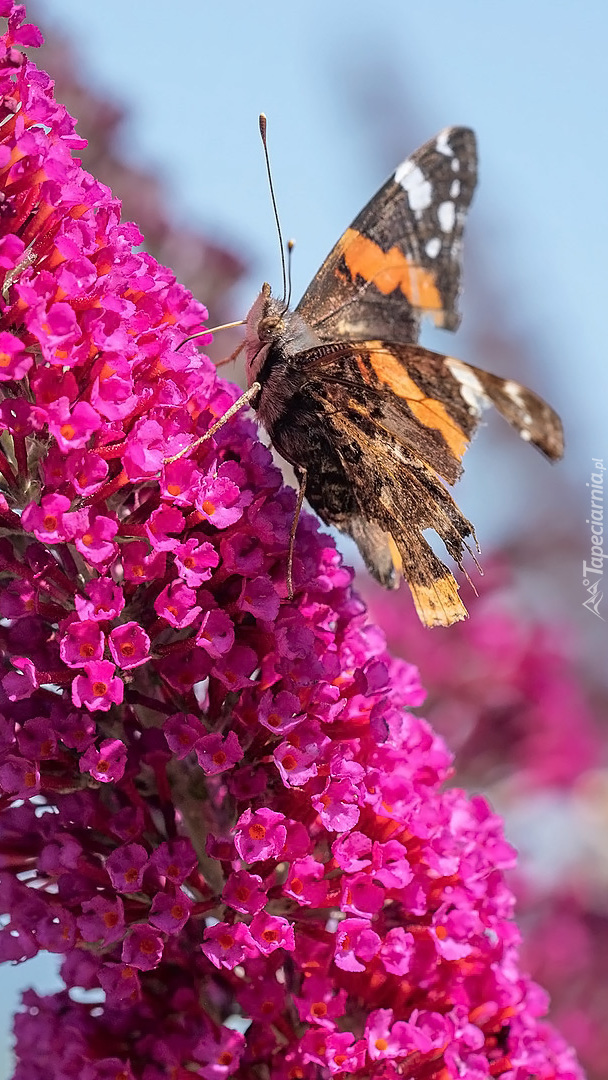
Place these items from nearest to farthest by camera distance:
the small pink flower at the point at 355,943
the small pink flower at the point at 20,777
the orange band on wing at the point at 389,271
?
the small pink flower at the point at 20,777, the small pink flower at the point at 355,943, the orange band on wing at the point at 389,271

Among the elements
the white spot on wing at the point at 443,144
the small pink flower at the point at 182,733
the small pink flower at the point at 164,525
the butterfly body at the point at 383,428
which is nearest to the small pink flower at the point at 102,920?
the small pink flower at the point at 182,733

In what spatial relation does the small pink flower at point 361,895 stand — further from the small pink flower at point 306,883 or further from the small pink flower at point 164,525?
the small pink flower at point 164,525

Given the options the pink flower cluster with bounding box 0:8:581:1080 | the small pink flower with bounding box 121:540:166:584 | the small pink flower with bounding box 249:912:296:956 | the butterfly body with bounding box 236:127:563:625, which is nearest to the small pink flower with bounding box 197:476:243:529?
the pink flower cluster with bounding box 0:8:581:1080

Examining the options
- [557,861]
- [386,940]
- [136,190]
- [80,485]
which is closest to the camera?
[80,485]

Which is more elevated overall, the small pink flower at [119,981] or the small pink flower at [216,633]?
the small pink flower at [216,633]

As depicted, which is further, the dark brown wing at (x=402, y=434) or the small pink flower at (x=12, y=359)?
the dark brown wing at (x=402, y=434)

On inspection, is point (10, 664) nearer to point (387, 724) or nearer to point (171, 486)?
point (171, 486)

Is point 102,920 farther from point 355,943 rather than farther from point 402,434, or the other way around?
point 402,434

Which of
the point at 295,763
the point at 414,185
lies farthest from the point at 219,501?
the point at 414,185

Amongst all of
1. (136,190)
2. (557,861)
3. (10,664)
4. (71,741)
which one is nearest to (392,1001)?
(71,741)
